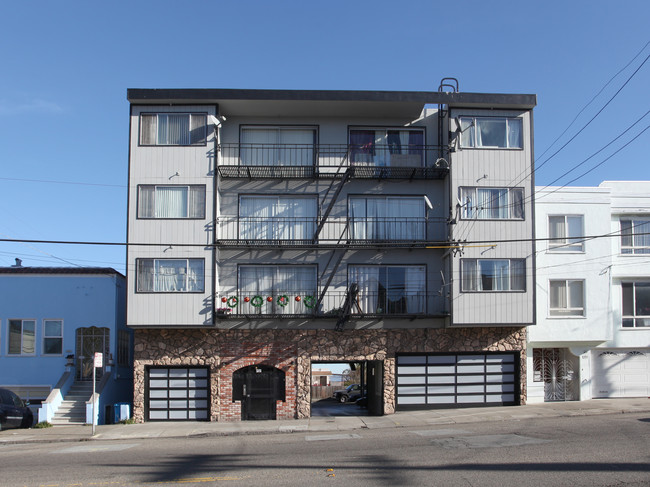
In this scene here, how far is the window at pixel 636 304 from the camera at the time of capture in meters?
26.9

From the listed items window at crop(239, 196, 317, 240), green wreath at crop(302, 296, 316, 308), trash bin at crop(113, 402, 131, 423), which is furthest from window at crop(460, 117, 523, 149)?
trash bin at crop(113, 402, 131, 423)

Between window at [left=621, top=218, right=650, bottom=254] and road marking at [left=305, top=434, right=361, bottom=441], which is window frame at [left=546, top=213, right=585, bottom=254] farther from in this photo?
road marking at [left=305, top=434, right=361, bottom=441]

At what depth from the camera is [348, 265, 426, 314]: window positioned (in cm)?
2523

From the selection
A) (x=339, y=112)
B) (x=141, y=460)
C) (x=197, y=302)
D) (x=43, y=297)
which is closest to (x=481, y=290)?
(x=339, y=112)

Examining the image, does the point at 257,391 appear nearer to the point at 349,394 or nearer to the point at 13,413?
the point at 13,413

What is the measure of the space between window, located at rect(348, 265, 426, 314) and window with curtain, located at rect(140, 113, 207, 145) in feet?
25.2

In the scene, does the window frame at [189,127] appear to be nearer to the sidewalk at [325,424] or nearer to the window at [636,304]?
the sidewalk at [325,424]

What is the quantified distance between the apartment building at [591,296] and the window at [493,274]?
183cm

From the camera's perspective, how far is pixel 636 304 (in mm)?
26984

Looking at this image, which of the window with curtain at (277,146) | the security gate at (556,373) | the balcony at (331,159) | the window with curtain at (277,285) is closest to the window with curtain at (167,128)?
the balcony at (331,159)

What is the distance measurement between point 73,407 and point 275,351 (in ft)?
24.8

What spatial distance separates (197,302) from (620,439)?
14.1 meters

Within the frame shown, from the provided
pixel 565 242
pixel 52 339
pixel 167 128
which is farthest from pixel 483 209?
pixel 52 339

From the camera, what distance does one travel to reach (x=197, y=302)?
24.1m
